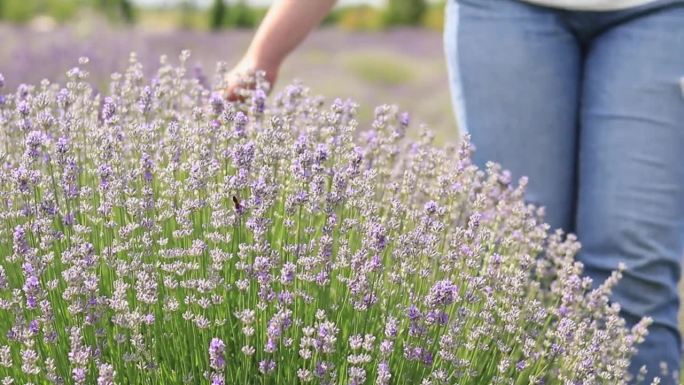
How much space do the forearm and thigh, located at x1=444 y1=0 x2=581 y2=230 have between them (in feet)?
1.35

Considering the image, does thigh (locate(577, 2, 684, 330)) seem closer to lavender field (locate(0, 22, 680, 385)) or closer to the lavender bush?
lavender field (locate(0, 22, 680, 385))

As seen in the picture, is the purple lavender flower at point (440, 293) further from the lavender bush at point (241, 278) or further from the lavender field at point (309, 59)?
the lavender field at point (309, 59)

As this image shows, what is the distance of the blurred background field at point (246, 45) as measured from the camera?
8016mm

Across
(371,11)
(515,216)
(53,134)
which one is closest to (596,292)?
(515,216)

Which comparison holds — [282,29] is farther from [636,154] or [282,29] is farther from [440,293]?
[440,293]

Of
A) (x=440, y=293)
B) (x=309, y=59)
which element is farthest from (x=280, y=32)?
(x=309, y=59)

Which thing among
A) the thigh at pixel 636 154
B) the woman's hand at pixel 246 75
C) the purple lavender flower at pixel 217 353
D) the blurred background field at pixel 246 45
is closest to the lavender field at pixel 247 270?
the purple lavender flower at pixel 217 353

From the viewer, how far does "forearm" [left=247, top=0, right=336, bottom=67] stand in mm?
2994

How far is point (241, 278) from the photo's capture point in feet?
6.49

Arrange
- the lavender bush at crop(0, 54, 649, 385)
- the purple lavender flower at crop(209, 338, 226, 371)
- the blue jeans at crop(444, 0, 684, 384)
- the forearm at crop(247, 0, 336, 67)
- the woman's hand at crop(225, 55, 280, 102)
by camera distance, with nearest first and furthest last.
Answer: the purple lavender flower at crop(209, 338, 226, 371) → the lavender bush at crop(0, 54, 649, 385) → the woman's hand at crop(225, 55, 280, 102) → the blue jeans at crop(444, 0, 684, 384) → the forearm at crop(247, 0, 336, 67)

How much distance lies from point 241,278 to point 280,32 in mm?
1188

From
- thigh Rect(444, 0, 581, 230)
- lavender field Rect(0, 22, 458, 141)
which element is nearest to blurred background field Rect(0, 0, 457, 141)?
lavender field Rect(0, 22, 458, 141)

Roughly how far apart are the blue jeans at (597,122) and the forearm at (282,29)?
1.36ft

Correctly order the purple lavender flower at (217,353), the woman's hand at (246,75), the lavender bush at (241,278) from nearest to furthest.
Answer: the purple lavender flower at (217,353) < the lavender bush at (241,278) < the woman's hand at (246,75)
